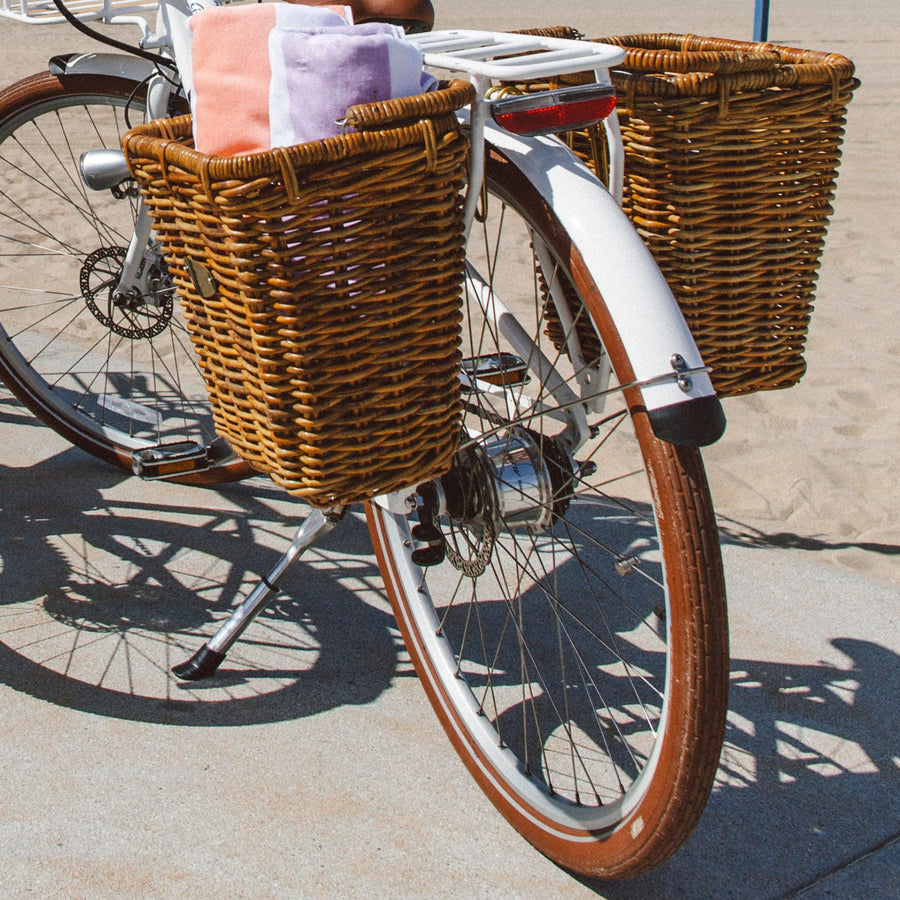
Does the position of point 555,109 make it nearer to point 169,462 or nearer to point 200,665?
point 200,665

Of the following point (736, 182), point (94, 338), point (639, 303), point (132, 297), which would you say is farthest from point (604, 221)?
point (94, 338)

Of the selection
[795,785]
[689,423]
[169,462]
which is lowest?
[795,785]

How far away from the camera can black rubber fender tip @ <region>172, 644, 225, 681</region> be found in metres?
2.22

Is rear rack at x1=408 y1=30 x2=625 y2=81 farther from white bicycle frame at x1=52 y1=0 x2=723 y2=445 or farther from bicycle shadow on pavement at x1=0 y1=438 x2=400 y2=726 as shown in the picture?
bicycle shadow on pavement at x1=0 y1=438 x2=400 y2=726

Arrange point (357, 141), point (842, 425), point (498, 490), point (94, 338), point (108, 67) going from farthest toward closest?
point (94, 338)
point (842, 425)
point (108, 67)
point (498, 490)
point (357, 141)

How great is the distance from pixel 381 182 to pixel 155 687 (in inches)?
49.0

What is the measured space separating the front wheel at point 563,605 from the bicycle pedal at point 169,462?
570 millimetres

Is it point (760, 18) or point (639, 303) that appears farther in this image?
point (760, 18)

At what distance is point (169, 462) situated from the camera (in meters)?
2.57

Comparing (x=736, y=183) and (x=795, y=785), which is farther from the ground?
(x=736, y=183)

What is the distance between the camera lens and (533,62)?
4.87 ft

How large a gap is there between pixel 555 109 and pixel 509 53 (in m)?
0.15

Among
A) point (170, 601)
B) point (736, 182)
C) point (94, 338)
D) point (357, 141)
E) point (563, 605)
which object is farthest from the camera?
point (94, 338)

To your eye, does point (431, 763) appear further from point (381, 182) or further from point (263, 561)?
point (381, 182)
